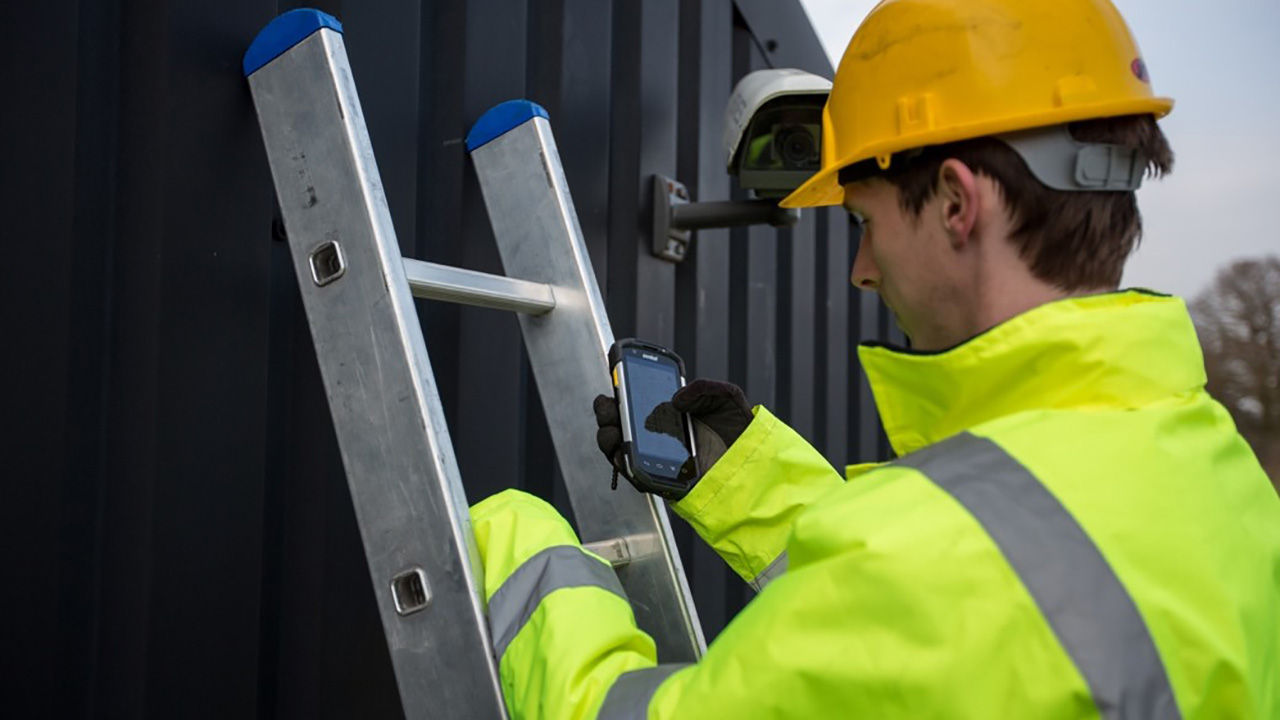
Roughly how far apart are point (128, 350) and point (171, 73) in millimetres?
380

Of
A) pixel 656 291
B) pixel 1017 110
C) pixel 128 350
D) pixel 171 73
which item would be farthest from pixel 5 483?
pixel 656 291

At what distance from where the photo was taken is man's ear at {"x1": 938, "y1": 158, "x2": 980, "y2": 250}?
1.24 m

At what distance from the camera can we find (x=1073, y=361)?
1085 mm

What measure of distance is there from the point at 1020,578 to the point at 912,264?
1.55 ft

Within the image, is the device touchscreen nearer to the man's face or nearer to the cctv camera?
the man's face

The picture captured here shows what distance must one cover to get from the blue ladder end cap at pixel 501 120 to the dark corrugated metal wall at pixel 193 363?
5.4 inches

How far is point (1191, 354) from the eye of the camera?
1.16 meters

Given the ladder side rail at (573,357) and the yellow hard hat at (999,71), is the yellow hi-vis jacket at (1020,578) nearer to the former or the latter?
the yellow hard hat at (999,71)

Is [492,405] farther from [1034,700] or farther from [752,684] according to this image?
[1034,700]

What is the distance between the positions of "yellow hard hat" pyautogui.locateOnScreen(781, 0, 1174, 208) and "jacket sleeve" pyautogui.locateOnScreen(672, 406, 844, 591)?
1.66ft

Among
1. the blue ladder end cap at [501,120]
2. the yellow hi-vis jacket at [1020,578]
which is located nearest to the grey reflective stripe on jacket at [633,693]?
the yellow hi-vis jacket at [1020,578]

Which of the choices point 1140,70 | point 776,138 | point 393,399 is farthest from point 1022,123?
point 776,138

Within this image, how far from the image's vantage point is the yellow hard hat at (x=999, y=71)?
124 cm

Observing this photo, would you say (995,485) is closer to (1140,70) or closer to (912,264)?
(912,264)
